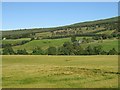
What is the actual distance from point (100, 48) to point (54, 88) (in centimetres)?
9071

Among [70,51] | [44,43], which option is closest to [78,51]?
[70,51]

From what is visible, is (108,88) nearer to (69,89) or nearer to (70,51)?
(69,89)

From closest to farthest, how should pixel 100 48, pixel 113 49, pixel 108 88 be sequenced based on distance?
pixel 108 88 < pixel 113 49 < pixel 100 48

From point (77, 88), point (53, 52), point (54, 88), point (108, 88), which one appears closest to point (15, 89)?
point (54, 88)

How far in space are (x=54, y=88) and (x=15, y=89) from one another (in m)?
3.31

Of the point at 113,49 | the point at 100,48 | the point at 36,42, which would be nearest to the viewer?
the point at 113,49

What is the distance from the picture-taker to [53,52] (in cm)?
11656

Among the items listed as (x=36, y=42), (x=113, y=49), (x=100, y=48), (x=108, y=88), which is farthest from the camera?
(x=36, y=42)

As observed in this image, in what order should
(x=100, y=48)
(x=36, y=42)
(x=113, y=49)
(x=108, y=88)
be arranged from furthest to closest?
(x=36, y=42) → (x=100, y=48) → (x=113, y=49) → (x=108, y=88)

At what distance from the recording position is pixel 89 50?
4505 inches

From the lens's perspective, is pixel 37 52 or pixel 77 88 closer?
pixel 77 88

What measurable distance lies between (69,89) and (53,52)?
92.6 meters

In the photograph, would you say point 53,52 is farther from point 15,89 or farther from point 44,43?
point 15,89

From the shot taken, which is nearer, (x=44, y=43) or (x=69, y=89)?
(x=69, y=89)
